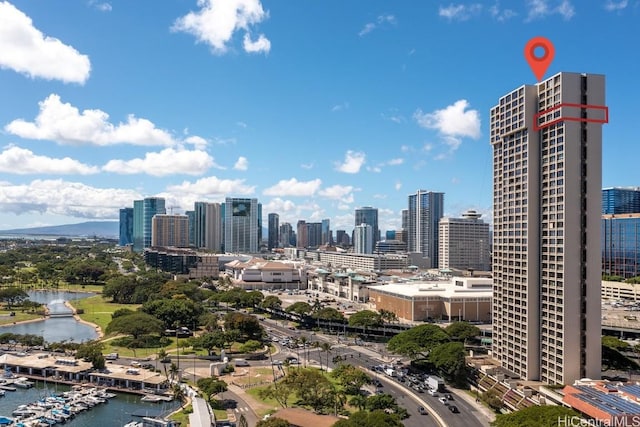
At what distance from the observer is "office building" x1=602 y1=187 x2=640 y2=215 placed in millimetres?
131750

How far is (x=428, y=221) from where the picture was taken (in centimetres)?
16812

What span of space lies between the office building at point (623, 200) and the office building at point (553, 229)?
10809 centimetres

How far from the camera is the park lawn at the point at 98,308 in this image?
7006 centimetres

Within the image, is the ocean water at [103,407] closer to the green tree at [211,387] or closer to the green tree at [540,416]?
the green tree at [211,387]

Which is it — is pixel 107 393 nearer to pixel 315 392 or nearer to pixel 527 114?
pixel 315 392

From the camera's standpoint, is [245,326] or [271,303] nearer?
[245,326]

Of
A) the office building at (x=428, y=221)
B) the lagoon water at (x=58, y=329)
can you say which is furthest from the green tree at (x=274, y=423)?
the office building at (x=428, y=221)

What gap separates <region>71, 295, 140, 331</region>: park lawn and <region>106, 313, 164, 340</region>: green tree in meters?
9.80

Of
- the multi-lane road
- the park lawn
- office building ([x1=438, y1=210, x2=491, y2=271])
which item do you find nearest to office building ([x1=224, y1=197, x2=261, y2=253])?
office building ([x1=438, y1=210, x2=491, y2=271])

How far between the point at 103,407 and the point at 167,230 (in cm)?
14732

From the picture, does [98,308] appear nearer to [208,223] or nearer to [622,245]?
[622,245]

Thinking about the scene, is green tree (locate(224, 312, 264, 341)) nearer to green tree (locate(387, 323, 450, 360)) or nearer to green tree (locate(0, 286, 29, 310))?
green tree (locate(387, 323, 450, 360))

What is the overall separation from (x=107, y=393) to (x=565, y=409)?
106 feet

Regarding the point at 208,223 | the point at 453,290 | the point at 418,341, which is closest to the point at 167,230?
the point at 208,223
